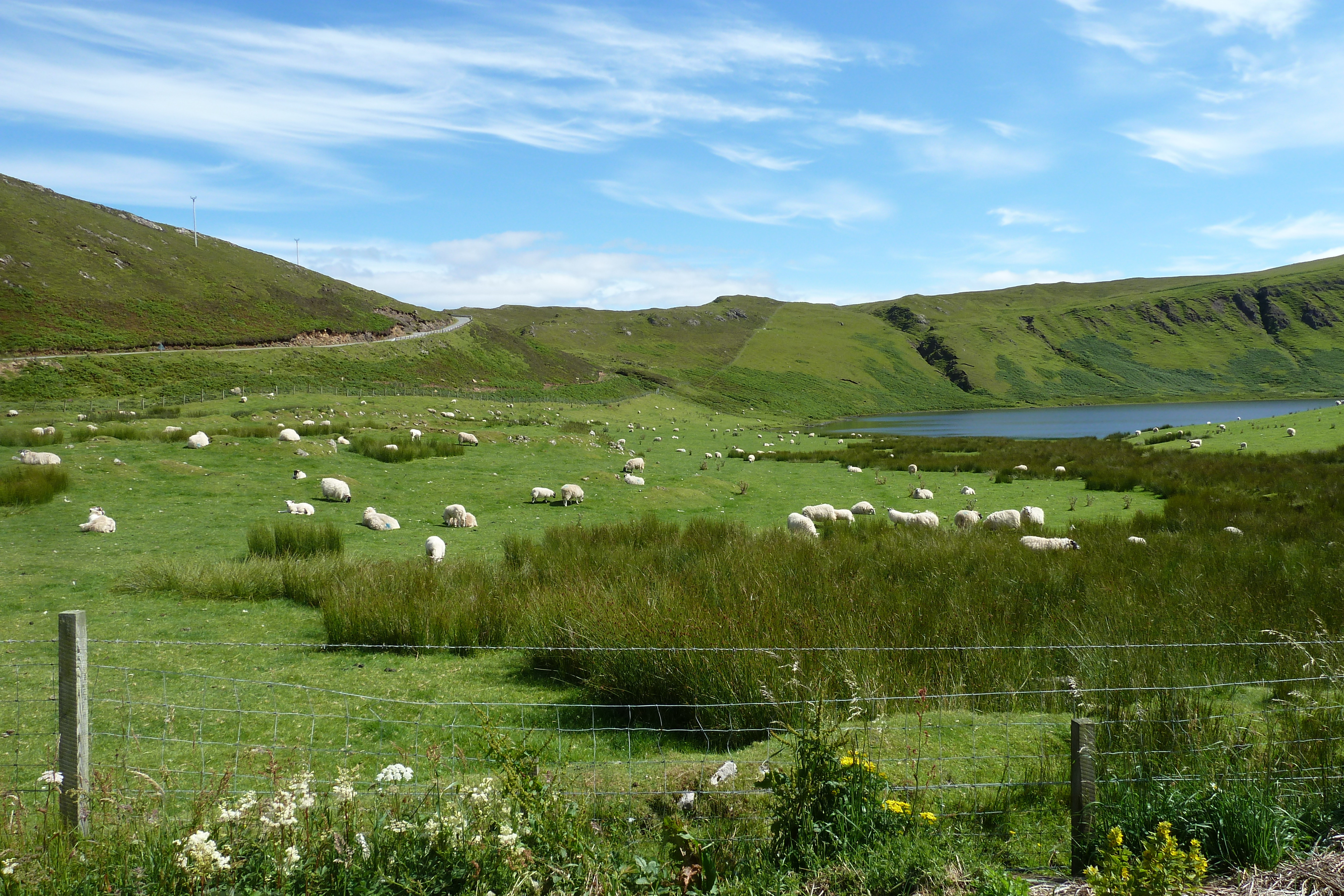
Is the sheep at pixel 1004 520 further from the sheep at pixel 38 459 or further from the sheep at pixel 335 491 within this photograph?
the sheep at pixel 38 459

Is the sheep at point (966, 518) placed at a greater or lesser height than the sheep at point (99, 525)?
lesser

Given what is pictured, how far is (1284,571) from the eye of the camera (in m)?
7.96

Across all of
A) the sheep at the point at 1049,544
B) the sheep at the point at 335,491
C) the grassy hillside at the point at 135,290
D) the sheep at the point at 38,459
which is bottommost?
the sheep at the point at 1049,544

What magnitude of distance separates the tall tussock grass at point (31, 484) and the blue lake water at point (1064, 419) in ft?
133

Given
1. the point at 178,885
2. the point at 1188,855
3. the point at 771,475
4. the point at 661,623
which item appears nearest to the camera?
the point at 178,885

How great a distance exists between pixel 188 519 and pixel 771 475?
1586cm

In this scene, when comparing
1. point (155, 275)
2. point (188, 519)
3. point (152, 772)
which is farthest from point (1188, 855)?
point (155, 275)

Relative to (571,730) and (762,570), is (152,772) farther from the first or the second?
(762,570)

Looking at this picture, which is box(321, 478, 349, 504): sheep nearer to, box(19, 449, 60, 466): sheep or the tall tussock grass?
the tall tussock grass

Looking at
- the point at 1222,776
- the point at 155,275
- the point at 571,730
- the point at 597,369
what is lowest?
the point at 571,730

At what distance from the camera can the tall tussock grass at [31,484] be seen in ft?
39.4

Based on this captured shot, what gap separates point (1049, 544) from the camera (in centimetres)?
1052

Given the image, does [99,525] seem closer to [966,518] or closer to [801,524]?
[801,524]

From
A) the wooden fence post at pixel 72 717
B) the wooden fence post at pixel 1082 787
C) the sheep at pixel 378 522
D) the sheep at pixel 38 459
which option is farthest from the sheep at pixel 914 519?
the sheep at pixel 38 459
